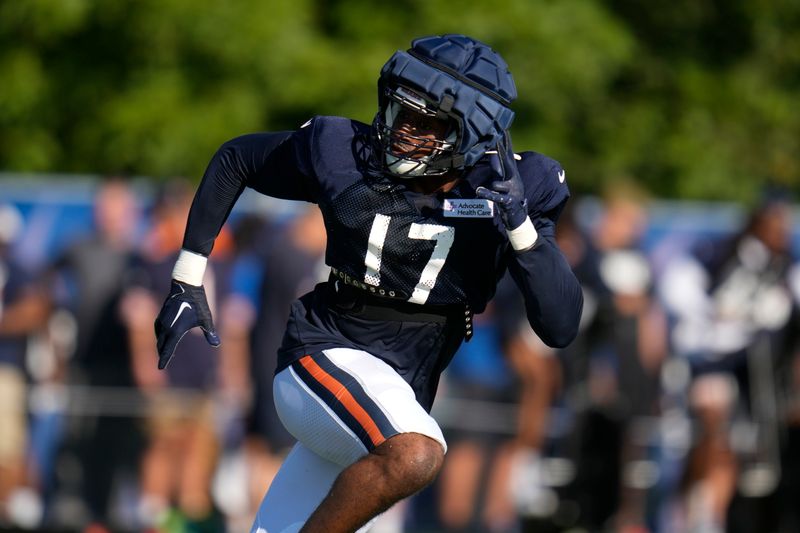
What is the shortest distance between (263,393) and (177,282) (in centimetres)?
389

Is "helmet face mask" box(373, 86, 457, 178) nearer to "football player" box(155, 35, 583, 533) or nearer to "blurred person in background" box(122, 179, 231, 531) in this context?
"football player" box(155, 35, 583, 533)

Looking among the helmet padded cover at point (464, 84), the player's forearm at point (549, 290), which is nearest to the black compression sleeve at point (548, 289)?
the player's forearm at point (549, 290)

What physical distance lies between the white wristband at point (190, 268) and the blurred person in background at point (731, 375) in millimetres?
4920

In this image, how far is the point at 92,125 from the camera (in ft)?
40.5

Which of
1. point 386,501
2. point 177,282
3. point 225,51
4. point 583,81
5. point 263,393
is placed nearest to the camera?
point 386,501

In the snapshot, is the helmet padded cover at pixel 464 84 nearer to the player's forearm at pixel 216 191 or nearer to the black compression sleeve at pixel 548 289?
the black compression sleeve at pixel 548 289

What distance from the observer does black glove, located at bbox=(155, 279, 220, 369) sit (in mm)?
4613

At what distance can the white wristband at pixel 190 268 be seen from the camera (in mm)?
4820

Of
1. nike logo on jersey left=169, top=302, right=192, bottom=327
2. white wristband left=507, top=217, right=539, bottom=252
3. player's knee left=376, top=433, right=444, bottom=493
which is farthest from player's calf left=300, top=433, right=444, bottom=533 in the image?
nike logo on jersey left=169, top=302, right=192, bottom=327

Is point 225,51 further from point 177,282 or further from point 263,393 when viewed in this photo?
point 177,282

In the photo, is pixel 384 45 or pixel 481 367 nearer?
pixel 481 367

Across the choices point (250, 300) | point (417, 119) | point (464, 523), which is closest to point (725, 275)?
point (464, 523)

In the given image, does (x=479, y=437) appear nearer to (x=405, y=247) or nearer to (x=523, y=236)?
(x=405, y=247)

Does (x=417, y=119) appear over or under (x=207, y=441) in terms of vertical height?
over
